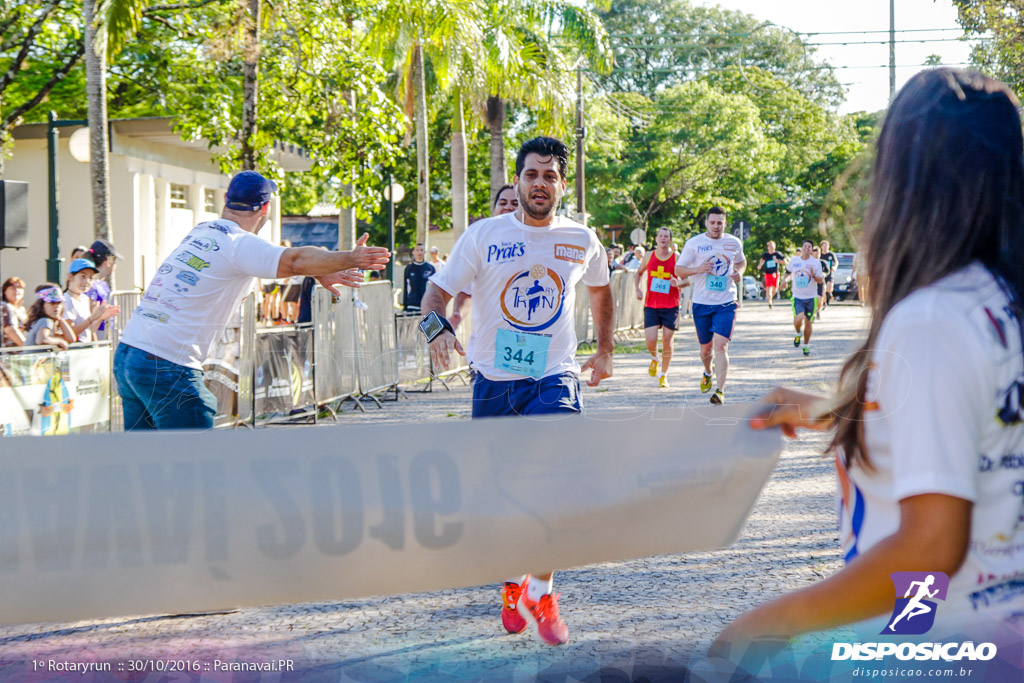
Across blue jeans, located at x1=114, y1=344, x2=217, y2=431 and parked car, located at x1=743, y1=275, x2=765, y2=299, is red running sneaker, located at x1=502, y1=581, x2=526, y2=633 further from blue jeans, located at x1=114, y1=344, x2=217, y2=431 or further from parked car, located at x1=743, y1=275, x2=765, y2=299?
parked car, located at x1=743, y1=275, x2=765, y2=299

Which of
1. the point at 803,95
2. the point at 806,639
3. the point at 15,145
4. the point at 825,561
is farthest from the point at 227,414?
the point at 803,95

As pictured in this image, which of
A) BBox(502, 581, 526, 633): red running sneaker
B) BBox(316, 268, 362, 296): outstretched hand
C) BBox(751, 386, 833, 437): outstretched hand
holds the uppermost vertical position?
BBox(316, 268, 362, 296): outstretched hand

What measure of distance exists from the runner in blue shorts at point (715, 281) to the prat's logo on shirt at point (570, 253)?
703cm

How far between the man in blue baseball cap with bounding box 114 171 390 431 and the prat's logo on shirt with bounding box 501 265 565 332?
28.5 inches

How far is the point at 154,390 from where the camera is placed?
195 inches

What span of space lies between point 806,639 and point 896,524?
0.82ft

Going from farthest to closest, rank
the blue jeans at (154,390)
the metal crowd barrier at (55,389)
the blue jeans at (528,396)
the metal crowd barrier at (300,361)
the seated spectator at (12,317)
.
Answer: the seated spectator at (12,317)
the metal crowd barrier at (300,361)
the metal crowd barrier at (55,389)
the blue jeans at (154,390)
the blue jeans at (528,396)

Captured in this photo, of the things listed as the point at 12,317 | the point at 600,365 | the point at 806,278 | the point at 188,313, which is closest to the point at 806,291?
the point at 806,278

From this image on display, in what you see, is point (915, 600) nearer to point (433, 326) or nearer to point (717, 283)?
point (433, 326)

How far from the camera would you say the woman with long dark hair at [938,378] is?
1.38 m

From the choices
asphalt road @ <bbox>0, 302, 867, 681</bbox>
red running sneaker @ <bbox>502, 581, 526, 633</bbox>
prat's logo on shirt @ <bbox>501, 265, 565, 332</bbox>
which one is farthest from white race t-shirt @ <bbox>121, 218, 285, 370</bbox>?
red running sneaker @ <bbox>502, 581, 526, 633</bbox>

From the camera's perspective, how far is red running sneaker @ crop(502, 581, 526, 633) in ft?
14.7

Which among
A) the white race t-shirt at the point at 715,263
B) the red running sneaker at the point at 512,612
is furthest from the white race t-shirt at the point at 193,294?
the white race t-shirt at the point at 715,263

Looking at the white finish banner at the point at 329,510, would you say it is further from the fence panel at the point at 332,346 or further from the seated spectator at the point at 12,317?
the fence panel at the point at 332,346
